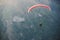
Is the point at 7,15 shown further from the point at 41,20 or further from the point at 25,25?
the point at 41,20

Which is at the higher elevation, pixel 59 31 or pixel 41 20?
pixel 41 20

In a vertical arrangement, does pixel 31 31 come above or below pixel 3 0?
below

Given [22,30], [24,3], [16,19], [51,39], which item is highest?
[24,3]

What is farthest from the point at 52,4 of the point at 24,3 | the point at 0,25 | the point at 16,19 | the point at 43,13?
the point at 0,25

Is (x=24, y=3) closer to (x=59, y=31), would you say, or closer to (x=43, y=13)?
(x=43, y=13)

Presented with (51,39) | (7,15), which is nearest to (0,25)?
(7,15)

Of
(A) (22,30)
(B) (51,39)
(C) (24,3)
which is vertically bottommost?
(B) (51,39)
